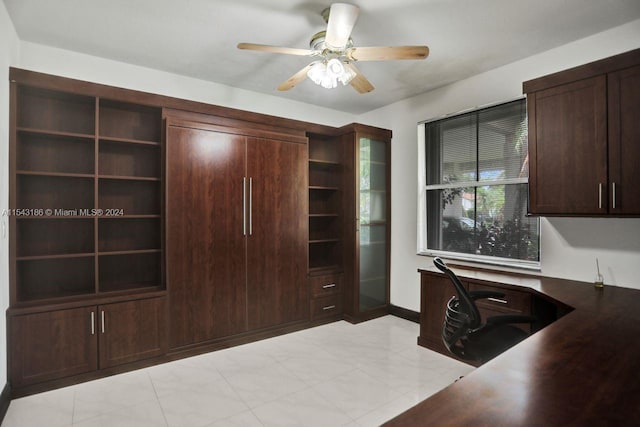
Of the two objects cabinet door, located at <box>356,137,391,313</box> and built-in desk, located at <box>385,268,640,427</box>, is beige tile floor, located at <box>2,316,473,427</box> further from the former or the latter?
built-in desk, located at <box>385,268,640,427</box>

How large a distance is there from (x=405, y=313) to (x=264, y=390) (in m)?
2.26

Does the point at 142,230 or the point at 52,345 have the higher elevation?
the point at 142,230

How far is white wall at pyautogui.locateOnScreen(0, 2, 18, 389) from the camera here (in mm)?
2287

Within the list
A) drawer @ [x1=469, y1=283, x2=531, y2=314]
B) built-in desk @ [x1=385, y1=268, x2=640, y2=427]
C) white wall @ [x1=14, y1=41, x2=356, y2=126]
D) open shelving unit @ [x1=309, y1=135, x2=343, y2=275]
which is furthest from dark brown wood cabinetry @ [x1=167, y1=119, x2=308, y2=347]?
built-in desk @ [x1=385, y1=268, x2=640, y2=427]

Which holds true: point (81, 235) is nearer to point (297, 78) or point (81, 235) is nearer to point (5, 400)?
point (5, 400)

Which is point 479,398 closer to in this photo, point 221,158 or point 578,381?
point 578,381

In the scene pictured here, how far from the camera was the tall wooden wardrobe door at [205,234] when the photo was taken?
3066mm

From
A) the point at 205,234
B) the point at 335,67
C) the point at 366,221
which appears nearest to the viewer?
the point at 335,67

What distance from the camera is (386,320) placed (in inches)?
165

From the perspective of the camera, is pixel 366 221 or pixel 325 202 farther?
pixel 325 202

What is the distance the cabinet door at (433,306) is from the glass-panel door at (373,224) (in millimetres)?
899

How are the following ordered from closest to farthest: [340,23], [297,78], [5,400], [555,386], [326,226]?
1. [555,386]
2. [340,23]
3. [5,400]
4. [297,78]
5. [326,226]

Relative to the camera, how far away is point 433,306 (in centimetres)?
335

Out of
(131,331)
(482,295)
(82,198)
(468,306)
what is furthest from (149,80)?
(482,295)
